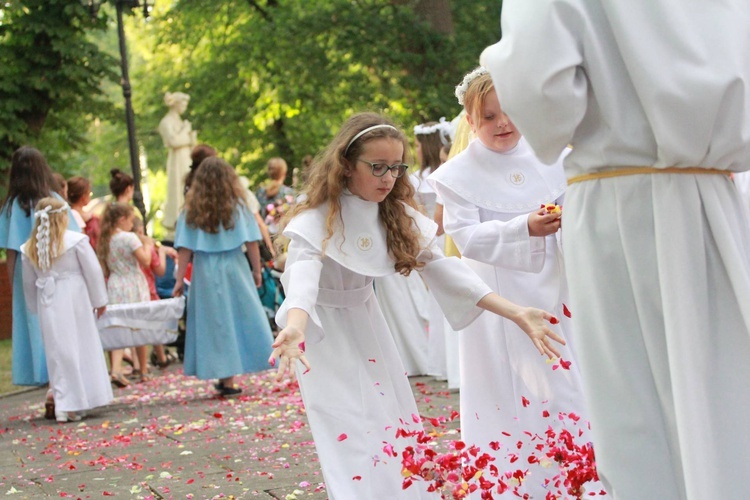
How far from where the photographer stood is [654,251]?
362 centimetres

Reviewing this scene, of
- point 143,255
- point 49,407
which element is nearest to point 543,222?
point 49,407

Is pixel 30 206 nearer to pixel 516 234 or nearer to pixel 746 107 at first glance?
pixel 516 234

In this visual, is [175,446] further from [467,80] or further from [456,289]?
[467,80]

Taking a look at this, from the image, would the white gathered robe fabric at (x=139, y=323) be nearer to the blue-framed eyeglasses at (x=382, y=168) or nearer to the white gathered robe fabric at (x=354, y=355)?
the white gathered robe fabric at (x=354, y=355)

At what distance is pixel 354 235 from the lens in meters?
5.23

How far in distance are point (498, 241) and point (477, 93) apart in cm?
66

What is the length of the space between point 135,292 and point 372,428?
26.2 ft

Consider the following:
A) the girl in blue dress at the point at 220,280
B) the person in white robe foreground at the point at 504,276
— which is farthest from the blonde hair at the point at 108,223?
the person in white robe foreground at the point at 504,276

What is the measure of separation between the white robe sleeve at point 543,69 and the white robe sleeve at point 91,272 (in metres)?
7.26

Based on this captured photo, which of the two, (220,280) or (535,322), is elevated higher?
(220,280)

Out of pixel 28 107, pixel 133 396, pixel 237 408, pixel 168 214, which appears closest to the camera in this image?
pixel 237 408

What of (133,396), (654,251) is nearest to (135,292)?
(133,396)

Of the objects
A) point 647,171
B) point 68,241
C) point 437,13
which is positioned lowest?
point 647,171

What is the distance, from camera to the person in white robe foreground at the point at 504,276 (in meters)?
5.16
